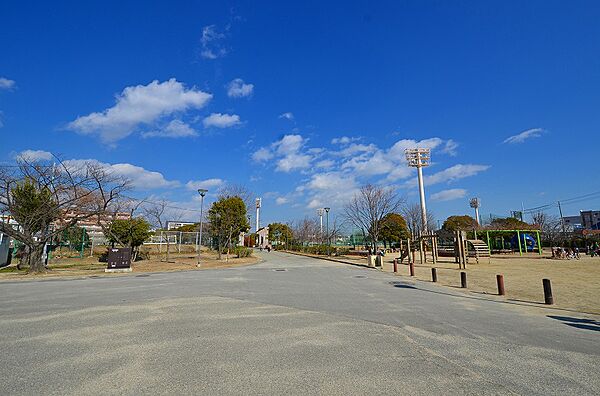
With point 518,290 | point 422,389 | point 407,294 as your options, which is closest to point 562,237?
point 518,290

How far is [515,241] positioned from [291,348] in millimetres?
47109

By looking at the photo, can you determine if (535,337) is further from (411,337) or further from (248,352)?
(248,352)

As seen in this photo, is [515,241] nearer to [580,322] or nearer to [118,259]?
[580,322]

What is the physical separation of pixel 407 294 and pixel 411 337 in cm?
578

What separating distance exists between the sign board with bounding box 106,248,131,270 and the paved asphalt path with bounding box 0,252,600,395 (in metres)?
11.4

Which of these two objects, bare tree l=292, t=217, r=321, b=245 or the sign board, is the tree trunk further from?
bare tree l=292, t=217, r=321, b=245

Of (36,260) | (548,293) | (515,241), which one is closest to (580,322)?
(548,293)

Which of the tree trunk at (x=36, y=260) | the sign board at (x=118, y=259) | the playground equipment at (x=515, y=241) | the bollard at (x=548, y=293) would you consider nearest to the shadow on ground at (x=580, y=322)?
the bollard at (x=548, y=293)

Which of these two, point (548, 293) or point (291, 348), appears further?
point (548, 293)

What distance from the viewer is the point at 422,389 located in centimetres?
371

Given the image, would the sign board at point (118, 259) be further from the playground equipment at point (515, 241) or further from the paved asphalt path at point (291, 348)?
the playground equipment at point (515, 241)

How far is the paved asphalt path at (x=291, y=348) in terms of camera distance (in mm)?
3830

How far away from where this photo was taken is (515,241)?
42.8m

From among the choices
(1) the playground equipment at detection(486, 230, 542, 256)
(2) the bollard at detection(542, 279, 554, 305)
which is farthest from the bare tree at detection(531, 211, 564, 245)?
(2) the bollard at detection(542, 279, 554, 305)
